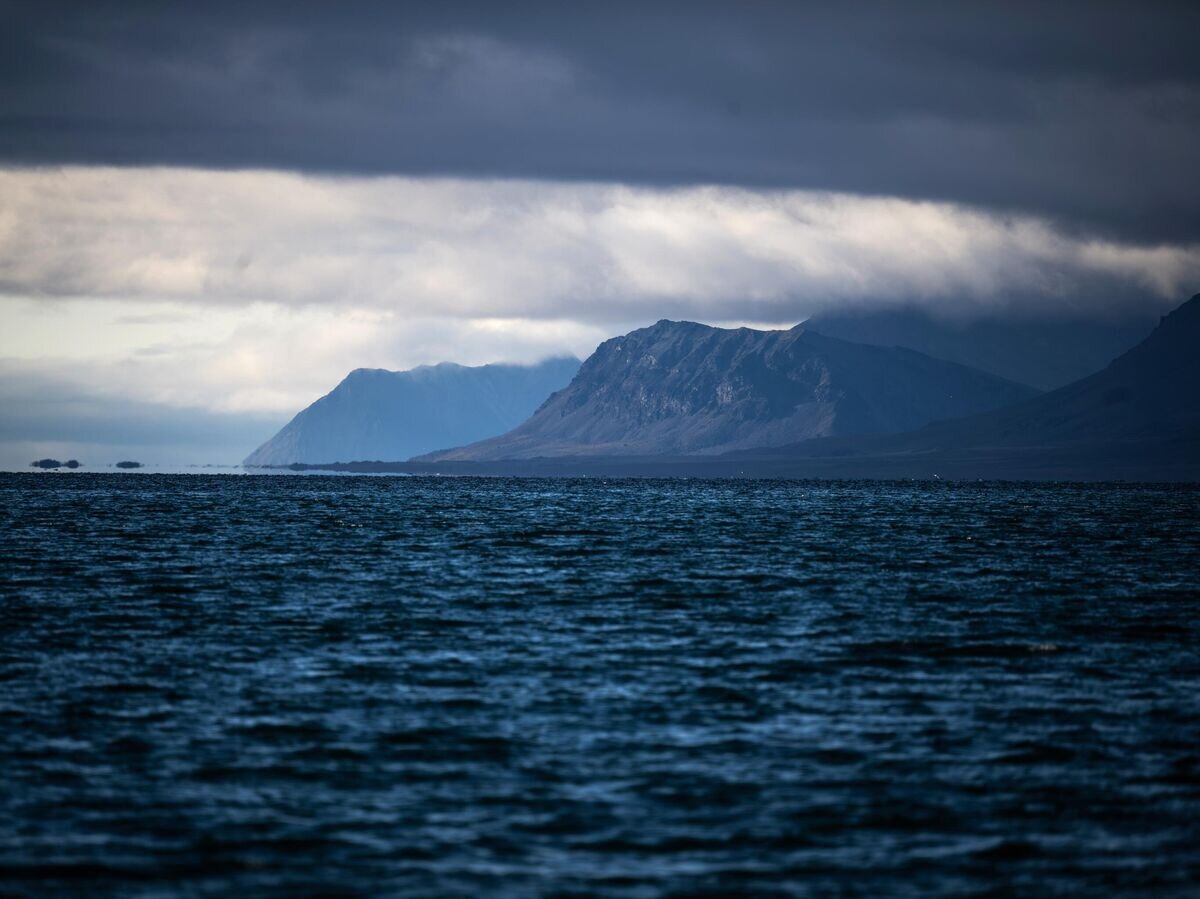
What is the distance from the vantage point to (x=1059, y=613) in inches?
2579

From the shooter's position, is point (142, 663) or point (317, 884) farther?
point (142, 663)

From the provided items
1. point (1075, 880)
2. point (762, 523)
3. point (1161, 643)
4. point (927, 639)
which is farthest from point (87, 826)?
point (762, 523)

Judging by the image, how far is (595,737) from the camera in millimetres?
36562

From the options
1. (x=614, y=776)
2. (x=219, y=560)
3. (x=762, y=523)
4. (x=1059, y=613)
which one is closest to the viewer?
(x=614, y=776)

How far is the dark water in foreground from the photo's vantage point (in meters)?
26.5

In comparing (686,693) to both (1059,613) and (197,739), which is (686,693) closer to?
(197,739)

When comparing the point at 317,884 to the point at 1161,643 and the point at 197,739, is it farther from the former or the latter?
the point at 1161,643

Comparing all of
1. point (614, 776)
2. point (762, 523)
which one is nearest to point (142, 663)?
point (614, 776)

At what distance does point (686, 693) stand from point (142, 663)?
59.1 feet

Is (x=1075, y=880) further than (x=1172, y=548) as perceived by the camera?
No

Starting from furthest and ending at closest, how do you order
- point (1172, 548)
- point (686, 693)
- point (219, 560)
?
point (1172, 548)
point (219, 560)
point (686, 693)

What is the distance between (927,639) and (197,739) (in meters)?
29.1

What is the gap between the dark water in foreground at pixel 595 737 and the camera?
87.0ft

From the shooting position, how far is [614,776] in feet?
106
